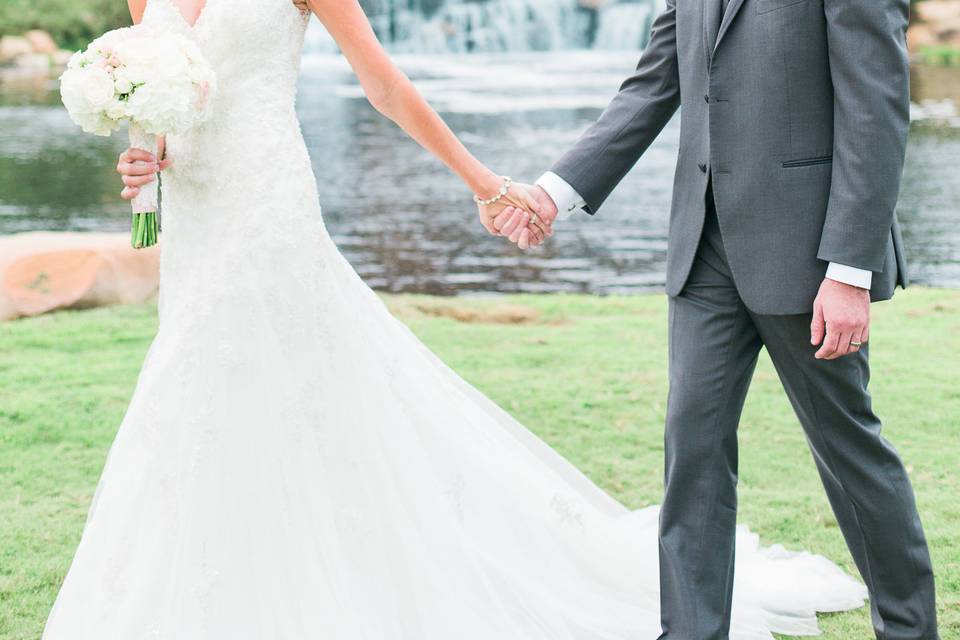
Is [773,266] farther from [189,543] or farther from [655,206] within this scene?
[655,206]

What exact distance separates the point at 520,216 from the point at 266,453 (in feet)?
3.48

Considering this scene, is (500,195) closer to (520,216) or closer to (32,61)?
(520,216)

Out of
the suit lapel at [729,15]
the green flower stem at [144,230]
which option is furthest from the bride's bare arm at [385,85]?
the suit lapel at [729,15]

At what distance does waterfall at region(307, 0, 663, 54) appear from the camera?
2967 cm

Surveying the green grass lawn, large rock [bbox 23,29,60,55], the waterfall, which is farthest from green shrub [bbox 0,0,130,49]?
the green grass lawn

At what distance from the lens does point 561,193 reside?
3.32 metres

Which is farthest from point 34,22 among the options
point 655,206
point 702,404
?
point 702,404

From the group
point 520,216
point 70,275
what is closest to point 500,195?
point 520,216

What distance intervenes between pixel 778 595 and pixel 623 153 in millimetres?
1351

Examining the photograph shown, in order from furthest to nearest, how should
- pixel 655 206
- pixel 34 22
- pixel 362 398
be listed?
pixel 34 22, pixel 655 206, pixel 362 398

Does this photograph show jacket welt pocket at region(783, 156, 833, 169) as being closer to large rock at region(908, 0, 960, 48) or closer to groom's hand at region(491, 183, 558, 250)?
groom's hand at region(491, 183, 558, 250)

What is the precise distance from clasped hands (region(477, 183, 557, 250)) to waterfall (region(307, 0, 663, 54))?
26.7 m

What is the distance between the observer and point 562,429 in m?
5.09

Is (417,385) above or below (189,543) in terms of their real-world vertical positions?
above
